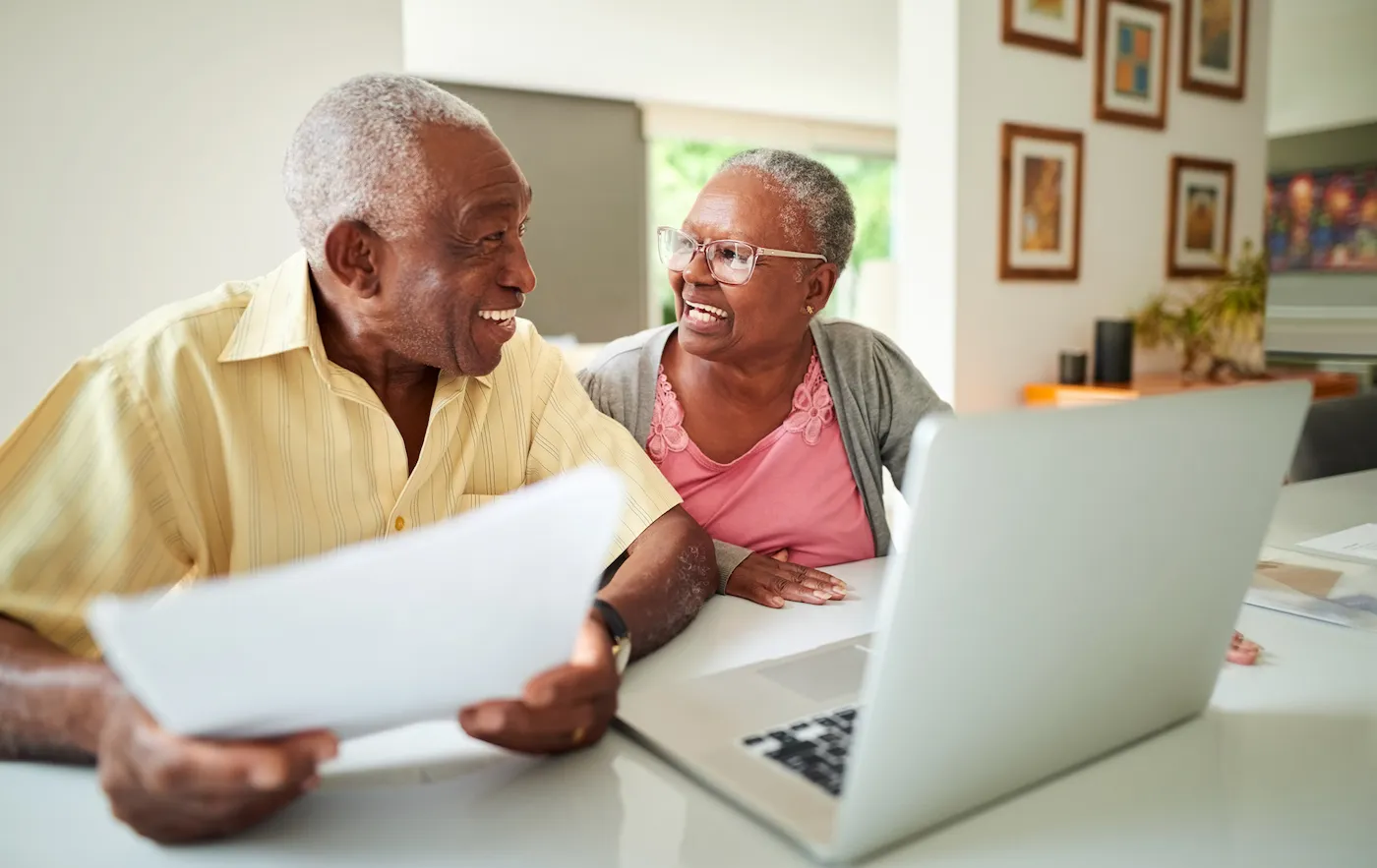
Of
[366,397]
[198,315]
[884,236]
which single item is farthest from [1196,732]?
[884,236]

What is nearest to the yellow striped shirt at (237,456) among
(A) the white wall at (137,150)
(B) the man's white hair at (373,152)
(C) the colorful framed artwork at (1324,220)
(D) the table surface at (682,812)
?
(B) the man's white hair at (373,152)

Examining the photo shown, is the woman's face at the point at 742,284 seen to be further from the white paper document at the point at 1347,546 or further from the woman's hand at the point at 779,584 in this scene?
the white paper document at the point at 1347,546

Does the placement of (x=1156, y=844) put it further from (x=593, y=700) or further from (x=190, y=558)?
(x=190, y=558)

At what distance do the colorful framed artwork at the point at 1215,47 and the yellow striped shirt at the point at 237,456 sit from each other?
357 centimetres

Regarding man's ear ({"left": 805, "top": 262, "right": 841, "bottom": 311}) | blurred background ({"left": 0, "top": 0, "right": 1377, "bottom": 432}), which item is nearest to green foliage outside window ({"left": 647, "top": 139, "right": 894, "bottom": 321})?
blurred background ({"left": 0, "top": 0, "right": 1377, "bottom": 432})

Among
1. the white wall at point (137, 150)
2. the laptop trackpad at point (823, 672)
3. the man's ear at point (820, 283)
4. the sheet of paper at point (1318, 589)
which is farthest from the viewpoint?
the white wall at point (137, 150)

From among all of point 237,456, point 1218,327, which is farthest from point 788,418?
point 1218,327

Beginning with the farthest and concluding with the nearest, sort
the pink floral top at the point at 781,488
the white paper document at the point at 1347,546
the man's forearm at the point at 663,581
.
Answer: the pink floral top at the point at 781,488, the white paper document at the point at 1347,546, the man's forearm at the point at 663,581

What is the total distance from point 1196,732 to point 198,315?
3.39ft

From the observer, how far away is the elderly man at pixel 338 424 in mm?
840

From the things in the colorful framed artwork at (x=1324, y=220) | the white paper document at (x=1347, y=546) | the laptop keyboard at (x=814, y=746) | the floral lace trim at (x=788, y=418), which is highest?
the colorful framed artwork at (x=1324, y=220)

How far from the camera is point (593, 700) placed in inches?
28.3

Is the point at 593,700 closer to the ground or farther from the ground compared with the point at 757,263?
closer to the ground

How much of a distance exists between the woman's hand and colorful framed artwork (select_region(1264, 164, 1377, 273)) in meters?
6.89
